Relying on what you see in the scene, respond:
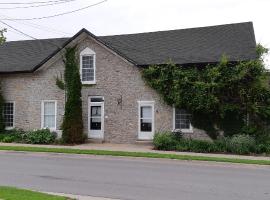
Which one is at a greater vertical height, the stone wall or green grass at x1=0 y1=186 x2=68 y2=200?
the stone wall

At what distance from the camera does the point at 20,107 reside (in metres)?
28.7

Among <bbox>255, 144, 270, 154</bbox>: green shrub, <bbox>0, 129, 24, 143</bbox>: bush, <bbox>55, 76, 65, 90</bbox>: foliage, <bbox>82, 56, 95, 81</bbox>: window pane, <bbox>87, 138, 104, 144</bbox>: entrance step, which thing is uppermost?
<bbox>82, 56, 95, 81</bbox>: window pane

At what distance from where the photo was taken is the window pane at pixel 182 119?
24.4 m

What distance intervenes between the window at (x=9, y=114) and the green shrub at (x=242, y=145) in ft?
45.7

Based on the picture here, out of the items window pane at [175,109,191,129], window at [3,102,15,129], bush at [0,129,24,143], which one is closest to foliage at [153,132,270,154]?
window pane at [175,109,191,129]

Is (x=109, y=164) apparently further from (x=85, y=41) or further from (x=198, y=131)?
(x=85, y=41)

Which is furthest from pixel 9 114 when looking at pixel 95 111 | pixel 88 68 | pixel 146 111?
pixel 146 111

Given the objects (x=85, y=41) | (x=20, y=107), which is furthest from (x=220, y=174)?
Result: (x=20, y=107)

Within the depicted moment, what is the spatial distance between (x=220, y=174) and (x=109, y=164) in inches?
167

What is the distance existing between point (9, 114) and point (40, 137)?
14.4 feet

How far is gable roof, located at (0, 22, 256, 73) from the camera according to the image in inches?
976

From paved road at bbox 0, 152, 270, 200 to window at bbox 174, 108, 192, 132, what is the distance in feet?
20.3

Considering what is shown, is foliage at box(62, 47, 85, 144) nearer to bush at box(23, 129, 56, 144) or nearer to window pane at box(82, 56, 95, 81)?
window pane at box(82, 56, 95, 81)

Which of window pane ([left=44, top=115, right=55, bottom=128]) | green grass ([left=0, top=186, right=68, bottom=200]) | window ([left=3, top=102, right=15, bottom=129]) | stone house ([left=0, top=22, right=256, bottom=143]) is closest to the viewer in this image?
green grass ([left=0, top=186, right=68, bottom=200])
